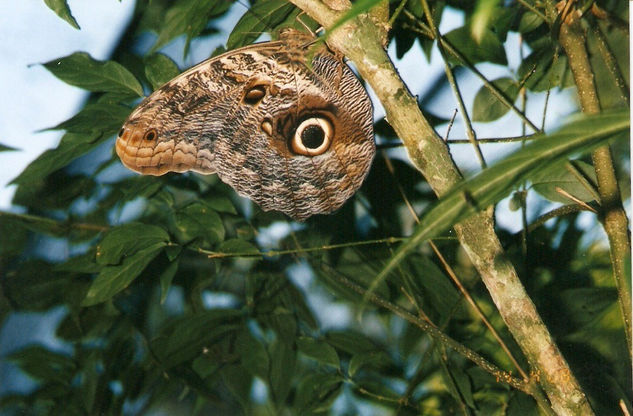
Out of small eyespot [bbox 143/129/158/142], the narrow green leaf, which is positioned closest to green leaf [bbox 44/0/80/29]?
small eyespot [bbox 143/129/158/142]

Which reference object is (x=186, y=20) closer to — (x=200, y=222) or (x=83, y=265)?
(x=200, y=222)

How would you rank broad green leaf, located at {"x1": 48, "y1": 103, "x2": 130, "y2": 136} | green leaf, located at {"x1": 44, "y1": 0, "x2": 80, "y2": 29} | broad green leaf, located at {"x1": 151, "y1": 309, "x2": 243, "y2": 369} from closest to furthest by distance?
green leaf, located at {"x1": 44, "y1": 0, "x2": 80, "y2": 29}
broad green leaf, located at {"x1": 48, "y1": 103, "x2": 130, "y2": 136}
broad green leaf, located at {"x1": 151, "y1": 309, "x2": 243, "y2": 369}

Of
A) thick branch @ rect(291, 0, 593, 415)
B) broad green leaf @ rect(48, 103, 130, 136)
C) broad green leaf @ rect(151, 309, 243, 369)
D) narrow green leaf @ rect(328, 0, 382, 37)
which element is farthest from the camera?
broad green leaf @ rect(151, 309, 243, 369)

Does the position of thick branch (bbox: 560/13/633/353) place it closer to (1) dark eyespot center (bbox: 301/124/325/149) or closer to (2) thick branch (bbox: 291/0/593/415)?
(2) thick branch (bbox: 291/0/593/415)

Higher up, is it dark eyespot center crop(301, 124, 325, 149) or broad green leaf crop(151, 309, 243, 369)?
dark eyespot center crop(301, 124, 325, 149)

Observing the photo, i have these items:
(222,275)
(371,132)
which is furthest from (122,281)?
(371,132)

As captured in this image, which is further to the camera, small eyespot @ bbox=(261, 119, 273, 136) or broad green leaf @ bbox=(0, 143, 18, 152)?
broad green leaf @ bbox=(0, 143, 18, 152)

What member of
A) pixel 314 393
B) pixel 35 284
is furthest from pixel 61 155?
pixel 314 393

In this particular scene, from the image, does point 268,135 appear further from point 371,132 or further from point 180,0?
point 180,0

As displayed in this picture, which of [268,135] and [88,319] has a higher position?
[268,135]
